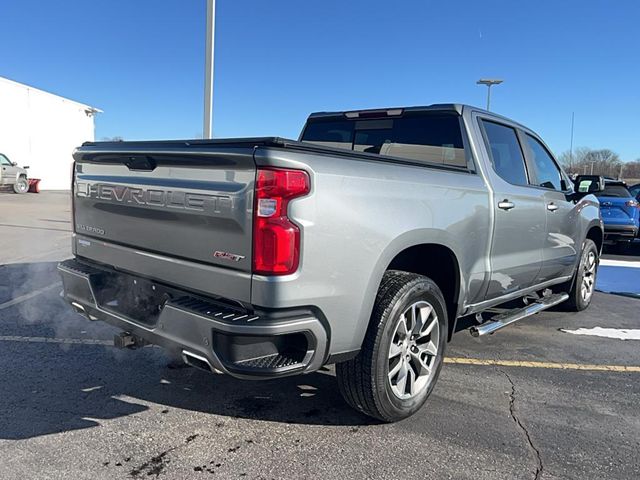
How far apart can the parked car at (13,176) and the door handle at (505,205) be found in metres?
Answer: 26.1

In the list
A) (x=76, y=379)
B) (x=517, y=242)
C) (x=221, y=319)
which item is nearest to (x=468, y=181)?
(x=517, y=242)

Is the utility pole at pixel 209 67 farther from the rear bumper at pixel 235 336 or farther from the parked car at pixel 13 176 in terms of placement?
the parked car at pixel 13 176

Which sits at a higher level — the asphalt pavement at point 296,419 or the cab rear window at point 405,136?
the cab rear window at point 405,136

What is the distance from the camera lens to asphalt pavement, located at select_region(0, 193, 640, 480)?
109 inches

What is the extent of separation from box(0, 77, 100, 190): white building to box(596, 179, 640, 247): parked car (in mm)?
29082

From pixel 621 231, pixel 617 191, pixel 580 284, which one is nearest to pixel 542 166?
pixel 580 284

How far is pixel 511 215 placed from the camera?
13.6ft

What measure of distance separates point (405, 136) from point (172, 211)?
2.28 metres

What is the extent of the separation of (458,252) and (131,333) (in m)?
2.16

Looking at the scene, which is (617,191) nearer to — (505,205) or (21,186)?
(505,205)

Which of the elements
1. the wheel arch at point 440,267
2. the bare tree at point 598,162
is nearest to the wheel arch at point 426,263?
the wheel arch at point 440,267

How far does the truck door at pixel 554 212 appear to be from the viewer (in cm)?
481

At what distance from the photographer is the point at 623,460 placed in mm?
2945

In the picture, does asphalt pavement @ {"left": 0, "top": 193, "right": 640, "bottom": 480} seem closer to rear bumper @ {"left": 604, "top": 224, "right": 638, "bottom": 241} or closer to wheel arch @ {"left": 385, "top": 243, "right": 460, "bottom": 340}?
wheel arch @ {"left": 385, "top": 243, "right": 460, "bottom": 340}
